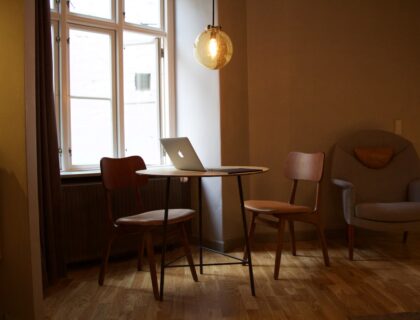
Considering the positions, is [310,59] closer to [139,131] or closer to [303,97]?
[303,97]

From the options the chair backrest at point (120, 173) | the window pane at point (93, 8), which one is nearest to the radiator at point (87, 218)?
the chair backrest at point (120, 173)

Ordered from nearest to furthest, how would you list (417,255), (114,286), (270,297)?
(270,297)
(114,286)
(417,255)

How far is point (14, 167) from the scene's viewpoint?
74.9 inches

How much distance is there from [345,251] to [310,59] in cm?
172

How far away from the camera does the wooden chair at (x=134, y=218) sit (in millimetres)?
2496

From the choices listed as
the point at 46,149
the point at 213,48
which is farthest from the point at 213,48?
the point at 46,149

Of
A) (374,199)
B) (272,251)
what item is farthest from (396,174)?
(272,251)

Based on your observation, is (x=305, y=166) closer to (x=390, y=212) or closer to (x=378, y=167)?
(x=390, y=212)

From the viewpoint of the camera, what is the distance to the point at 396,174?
3.62m

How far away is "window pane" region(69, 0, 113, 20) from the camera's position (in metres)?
3.24

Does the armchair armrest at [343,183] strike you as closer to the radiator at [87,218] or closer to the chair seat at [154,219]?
the chair seat at [154,219]

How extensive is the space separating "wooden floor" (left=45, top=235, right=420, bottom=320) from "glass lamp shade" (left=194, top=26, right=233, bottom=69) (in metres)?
1.46

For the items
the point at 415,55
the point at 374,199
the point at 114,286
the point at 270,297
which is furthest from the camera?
the point at 415,55

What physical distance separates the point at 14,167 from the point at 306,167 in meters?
2.02
